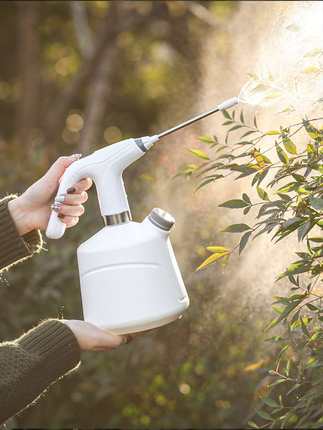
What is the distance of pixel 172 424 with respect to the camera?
11.3 feet

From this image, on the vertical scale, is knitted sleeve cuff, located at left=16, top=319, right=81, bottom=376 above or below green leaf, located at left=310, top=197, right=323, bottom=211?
below

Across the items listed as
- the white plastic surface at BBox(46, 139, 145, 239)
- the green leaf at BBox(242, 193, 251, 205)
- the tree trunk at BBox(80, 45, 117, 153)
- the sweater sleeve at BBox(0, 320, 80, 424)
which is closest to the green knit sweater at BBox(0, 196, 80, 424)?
the sweater sleeve at BBox(0, 320, 80, 424)

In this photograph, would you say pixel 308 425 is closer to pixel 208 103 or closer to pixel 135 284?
pixel 135 284

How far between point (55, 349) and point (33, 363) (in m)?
0.06

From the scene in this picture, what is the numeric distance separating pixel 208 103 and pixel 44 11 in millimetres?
7194

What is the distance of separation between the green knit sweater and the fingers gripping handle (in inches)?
8.5

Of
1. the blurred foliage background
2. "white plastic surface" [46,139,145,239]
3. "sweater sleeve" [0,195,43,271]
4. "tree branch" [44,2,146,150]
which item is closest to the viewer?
"white plastic surface" [46,139,145,239]

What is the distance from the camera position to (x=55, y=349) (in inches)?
74.3

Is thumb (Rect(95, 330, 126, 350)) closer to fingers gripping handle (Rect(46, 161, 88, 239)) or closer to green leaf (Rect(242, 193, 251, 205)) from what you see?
fingers gripping handle (Rect(46, 161, 88, 239))

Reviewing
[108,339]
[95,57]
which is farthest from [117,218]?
[95,57]

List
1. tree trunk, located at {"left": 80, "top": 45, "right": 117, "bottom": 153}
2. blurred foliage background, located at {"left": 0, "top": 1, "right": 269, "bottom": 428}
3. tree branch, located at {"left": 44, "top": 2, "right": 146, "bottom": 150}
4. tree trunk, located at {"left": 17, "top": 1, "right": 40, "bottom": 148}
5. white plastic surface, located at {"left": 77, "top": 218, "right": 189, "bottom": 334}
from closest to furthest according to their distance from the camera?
1. white plastic surface, located at {"left": 77, "top": 218, "right": 189, "bottom": 334}
2. blurred foliage background, located at {"left": 0, "top": 1, "right": 269, "bottom": 428}
3. tree branch, located at {"left": 44, "top": 2, "right": 146, "bottom": 150}
4. tree trunk, located at {"left": 80, "top": 45, "right": 117, "bottom": 153}
5. tree trunk, located at {"left": 17, "top": 1, "right": 40, "bottom": 148}

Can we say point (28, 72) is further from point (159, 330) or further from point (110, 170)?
point (110, 170)

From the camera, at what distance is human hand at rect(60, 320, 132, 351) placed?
1.77 meters

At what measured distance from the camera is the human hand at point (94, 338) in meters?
1.77
